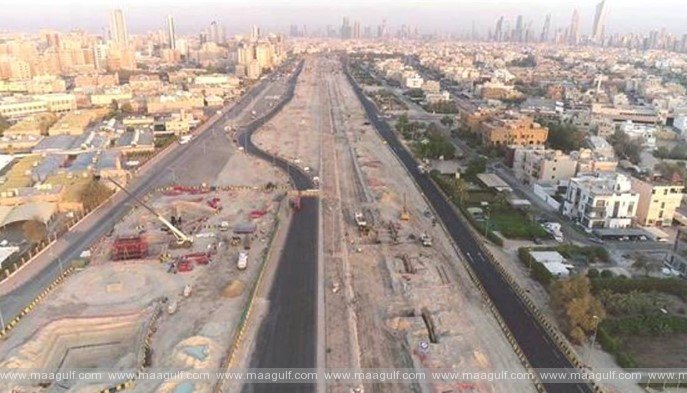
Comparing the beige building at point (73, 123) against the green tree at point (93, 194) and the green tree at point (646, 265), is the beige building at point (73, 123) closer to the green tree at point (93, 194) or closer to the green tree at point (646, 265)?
the green tree at point (93, 194)

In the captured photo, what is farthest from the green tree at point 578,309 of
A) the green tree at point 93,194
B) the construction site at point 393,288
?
the green tree at point 93,194

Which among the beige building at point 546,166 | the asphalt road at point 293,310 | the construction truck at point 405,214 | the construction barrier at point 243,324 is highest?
the beige building at point 546,166

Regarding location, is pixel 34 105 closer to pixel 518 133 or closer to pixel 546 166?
pixel 518 133

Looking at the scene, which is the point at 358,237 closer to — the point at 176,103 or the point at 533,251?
the point at 533,251

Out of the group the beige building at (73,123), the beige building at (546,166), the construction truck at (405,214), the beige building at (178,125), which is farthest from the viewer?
the beige building at (178,125)

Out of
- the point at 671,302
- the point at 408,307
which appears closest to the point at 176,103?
the point at 408,307

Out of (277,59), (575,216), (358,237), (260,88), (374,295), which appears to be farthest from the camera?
(277,59)
